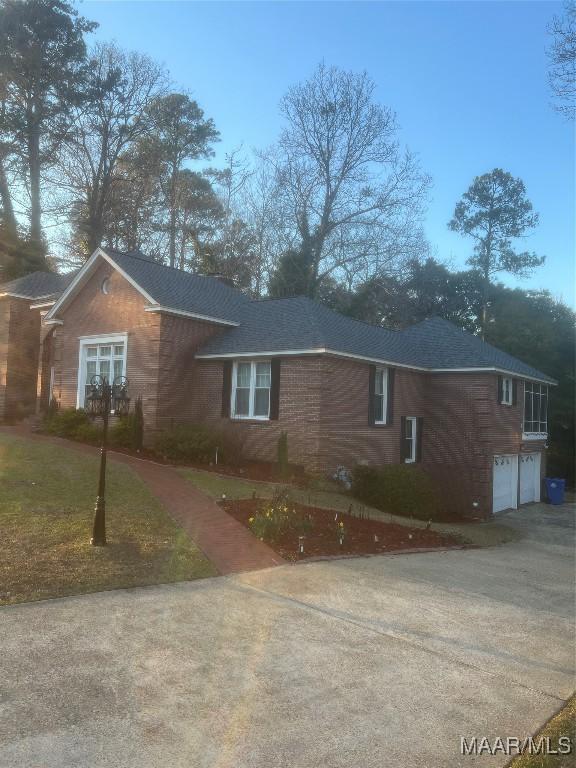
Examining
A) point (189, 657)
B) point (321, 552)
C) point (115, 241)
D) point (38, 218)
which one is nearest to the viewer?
point (189, 657)

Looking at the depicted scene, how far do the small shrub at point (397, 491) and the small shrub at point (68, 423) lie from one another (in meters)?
9.12

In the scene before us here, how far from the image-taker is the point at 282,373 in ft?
60.0

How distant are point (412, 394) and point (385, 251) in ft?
54.9

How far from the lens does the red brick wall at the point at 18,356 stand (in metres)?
24.9

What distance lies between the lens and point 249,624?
6395 mm

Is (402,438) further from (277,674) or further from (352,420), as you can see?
(277,674)

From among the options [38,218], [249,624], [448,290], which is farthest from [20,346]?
[448,290]

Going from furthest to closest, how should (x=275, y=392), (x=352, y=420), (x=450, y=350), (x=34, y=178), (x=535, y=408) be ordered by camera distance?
(x=34, y=178) < (x=535, y=408) < (x=450, y=350) < (x=352, y=420) < (x=275, y=392)

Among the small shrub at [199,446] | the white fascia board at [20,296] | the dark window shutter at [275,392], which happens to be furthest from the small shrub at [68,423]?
the white fascia board at [20,296]

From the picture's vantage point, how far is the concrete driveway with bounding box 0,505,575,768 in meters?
4.03

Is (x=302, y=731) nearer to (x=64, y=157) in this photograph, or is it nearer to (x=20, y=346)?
(x=20, y=346)

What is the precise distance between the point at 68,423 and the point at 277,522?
1226cm

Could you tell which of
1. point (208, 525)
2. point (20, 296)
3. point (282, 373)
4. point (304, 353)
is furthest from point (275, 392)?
point (20, 296)

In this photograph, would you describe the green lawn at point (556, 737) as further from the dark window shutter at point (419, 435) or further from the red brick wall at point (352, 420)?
the dark window shutter at point (419, 435)
